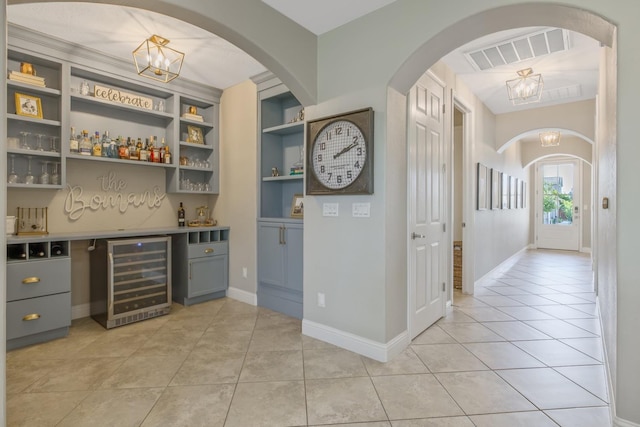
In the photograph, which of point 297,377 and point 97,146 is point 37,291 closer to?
point 97,146

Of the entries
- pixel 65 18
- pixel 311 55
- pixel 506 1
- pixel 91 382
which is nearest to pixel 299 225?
pixel 311 55

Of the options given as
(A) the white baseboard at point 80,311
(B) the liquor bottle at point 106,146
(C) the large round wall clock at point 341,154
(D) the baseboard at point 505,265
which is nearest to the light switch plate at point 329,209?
(C) the large round wall clock at point 341,154

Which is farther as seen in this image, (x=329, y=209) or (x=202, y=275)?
(x=202, y=275)

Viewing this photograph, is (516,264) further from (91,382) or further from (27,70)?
(27,70)

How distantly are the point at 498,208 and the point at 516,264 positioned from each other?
1.73 meters

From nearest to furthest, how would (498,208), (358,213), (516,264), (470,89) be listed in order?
(358,213)
(470,89)
(498,208)
(516,264)

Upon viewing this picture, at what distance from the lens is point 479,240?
479 centimetres

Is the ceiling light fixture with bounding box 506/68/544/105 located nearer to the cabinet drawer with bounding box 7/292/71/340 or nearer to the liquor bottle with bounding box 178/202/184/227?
the liquor bottle with bounding box 178/202/184/227

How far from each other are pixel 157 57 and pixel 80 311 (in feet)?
8.80

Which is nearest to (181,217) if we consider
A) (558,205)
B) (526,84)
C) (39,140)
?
(39,140)

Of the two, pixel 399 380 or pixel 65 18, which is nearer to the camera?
pixel 399 380

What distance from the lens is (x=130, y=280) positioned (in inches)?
130

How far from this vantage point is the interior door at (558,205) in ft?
29.1

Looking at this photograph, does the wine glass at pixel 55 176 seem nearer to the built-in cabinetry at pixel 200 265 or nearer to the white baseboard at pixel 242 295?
the built-in cabinetry at pixel 200 265
